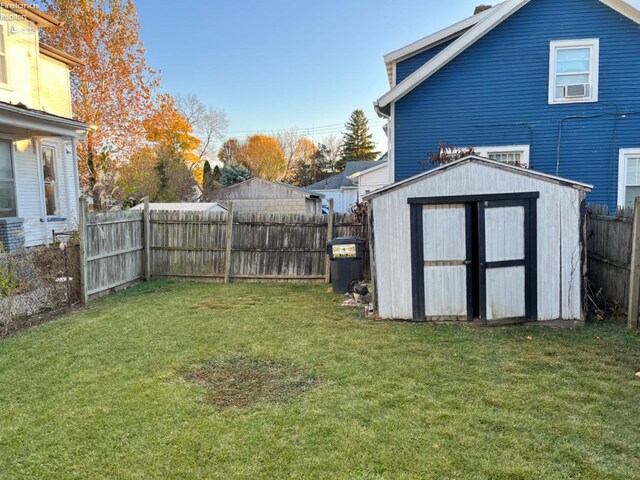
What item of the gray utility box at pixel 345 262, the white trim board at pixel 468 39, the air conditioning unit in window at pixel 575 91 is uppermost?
the white trim board at pixel 468 39

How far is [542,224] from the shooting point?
6188 mm

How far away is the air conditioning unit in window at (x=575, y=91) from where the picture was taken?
33.2ft

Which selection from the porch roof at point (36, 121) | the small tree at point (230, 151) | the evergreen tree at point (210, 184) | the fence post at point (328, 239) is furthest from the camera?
the small tree at point (230, 151)

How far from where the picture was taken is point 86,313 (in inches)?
285

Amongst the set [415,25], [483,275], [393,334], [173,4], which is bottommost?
[393,334]

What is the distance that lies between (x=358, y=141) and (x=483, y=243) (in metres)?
49.2

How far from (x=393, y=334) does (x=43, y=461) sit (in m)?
4.11

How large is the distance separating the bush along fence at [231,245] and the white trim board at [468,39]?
3496 millimetres

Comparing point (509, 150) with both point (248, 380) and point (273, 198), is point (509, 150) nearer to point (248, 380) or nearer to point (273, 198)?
point (248, 380)

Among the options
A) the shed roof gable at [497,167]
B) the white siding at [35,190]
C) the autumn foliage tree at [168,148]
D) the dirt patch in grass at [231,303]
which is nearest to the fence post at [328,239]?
the dirt patch in grass at [231,303]

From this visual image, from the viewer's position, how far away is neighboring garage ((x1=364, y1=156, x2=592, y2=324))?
614 centimetres

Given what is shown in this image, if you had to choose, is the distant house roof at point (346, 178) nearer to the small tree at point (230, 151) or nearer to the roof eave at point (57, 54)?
the small tree at point (230, 151)

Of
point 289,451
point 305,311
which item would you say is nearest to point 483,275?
point 305,311

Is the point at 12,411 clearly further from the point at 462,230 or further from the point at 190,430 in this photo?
the point at 462,230
